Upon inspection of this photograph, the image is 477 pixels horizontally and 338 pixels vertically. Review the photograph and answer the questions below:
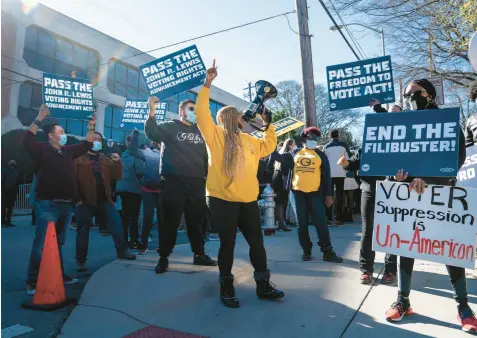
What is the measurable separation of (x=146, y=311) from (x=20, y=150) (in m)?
17.3

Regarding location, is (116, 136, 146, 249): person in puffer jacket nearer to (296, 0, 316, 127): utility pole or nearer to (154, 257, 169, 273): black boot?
(154, 257, 169, 273): black boot

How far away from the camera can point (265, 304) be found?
3152mm

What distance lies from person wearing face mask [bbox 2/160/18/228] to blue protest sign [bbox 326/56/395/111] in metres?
8.45

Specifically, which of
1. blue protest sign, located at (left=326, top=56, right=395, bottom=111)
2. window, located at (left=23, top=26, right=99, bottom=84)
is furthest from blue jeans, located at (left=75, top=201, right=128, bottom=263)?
window, located at (left=23, top=26, right=99, bottom=84)

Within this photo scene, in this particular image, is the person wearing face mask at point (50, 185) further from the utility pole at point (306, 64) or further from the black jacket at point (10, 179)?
the black jacket at point (10, 179)

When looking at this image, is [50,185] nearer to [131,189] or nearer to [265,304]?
[131,189]

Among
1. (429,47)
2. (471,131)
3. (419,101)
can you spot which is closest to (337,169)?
(471,131)

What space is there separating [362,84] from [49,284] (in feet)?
15.8

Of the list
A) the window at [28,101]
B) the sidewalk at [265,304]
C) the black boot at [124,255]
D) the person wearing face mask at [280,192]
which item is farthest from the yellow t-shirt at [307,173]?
the window at [28,101]

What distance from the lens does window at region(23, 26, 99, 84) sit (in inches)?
728

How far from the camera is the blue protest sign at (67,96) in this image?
21.6ft

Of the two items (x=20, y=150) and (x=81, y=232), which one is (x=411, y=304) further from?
(x=20, y=150)

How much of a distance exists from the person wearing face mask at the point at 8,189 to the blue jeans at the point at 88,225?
18.8 feet

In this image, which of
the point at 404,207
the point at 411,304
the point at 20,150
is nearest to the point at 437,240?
the point at 404,207
